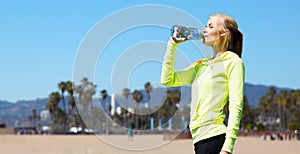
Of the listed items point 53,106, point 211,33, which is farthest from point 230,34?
point 53,106

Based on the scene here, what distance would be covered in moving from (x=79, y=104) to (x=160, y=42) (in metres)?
0.95

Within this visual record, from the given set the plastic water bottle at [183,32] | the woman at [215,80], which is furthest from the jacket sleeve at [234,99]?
the plastic water bottle at [183,32]

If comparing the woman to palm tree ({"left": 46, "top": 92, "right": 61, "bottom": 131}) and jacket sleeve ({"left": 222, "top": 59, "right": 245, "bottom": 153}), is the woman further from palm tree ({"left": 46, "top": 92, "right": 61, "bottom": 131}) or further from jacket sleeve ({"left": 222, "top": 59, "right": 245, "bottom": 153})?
palm tree ({"left": 46, "top": 92, "right": 61, "bottom": 131})

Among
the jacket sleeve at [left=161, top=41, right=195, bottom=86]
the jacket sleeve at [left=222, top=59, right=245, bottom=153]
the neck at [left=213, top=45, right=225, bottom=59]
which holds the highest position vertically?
the neck at [left=213, top=45, right=225, bottom=59]

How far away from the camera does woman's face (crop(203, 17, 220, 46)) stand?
3633mm

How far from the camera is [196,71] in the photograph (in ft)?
12.5

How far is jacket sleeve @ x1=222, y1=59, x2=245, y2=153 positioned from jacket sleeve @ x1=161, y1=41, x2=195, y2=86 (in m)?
0.33

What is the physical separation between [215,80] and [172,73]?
27 cm

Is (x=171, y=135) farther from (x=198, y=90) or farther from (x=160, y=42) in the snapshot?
(x=198, y=90)

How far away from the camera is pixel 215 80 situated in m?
3.59

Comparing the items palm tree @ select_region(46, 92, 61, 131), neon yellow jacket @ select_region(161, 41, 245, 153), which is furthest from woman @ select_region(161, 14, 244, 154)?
palm tree @ select_region(46, 92, 61, 131)

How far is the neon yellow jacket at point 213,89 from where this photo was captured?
348 centimetres

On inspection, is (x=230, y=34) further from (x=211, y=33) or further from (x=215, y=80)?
(x=215, y=80)

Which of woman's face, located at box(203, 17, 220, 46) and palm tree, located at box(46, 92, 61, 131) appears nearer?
woman's face, located at box(203, 17, 220, 46)
